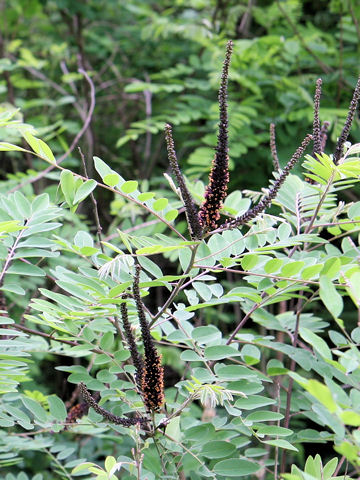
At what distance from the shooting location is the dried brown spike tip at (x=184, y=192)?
2.67ft

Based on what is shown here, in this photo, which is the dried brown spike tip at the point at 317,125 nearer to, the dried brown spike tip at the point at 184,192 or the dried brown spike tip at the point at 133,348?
the dried brown spike tip at the point at 184,192

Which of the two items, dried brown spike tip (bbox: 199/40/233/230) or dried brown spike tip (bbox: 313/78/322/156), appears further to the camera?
dried brown spike tip (bbox: 313/78/322/156)

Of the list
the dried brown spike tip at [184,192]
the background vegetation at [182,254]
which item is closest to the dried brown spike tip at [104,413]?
the background vegetation at [182,254]

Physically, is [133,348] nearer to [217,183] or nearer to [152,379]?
[152,379]

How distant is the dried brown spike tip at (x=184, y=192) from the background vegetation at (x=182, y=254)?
0.05 m

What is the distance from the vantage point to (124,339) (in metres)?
1.10

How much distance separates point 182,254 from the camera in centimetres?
108

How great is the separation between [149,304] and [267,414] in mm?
1845

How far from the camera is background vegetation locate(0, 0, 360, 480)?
0.99m

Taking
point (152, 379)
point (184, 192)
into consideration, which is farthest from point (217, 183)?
point (152, 379)

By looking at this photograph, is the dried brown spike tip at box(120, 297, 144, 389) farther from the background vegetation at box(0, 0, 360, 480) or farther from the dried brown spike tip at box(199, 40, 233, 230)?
the dried brown spike tip at box(199, 40, 233, 230)

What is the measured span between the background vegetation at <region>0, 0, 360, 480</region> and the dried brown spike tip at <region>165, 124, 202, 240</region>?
54mm

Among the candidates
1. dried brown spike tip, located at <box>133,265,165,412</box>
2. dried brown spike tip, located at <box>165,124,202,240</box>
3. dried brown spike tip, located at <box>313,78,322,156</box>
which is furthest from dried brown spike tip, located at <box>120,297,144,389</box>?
dried brown spike tip, located at <box>313,78,322,156</box>

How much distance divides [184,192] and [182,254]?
0.28 meters
